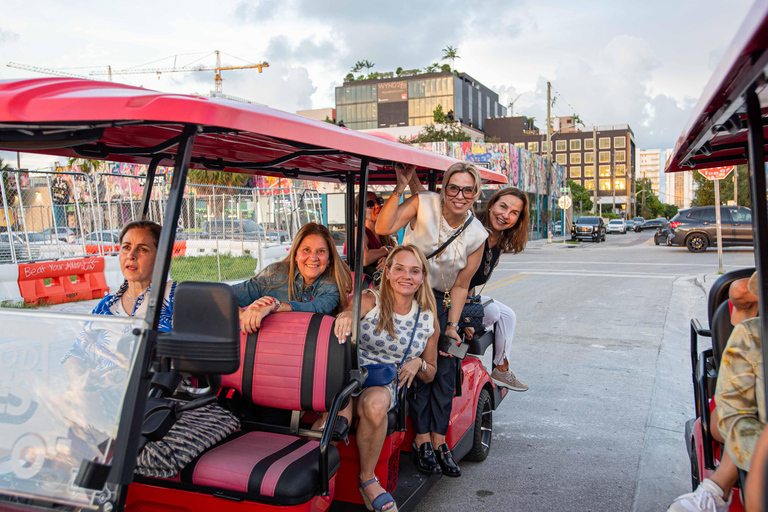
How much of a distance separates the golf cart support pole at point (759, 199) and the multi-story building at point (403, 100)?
265 feet

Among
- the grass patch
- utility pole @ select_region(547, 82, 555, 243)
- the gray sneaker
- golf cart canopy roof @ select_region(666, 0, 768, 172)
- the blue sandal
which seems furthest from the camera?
utility pole @ select_region(547, 82, 555, 243)

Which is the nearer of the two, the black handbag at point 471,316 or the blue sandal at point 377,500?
the blue sandal at point 377,500

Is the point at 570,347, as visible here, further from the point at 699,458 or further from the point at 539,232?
the point at 539,232

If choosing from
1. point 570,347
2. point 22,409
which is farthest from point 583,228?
point 22,409

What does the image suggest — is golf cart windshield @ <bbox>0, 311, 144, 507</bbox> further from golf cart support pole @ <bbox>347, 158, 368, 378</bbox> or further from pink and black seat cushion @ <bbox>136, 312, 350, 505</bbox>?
golf cart support pole @ <bbox>347, 158, 368, 378</bbox>

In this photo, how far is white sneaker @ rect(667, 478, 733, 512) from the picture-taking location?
237cm

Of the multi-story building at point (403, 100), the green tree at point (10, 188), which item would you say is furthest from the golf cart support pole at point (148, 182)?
the multi-story building at point (403, 100)

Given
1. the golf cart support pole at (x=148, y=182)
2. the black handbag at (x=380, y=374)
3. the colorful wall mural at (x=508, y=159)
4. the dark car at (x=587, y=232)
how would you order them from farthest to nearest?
the dark car at (x=587, y=232) < the colorful wall mural at (x=508, y=159) < the golf cart support pole at (x=148, y=182) < the black handbag at (x=380, y=374)

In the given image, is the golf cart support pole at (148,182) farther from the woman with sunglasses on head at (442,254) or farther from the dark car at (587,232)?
the dark car at (587,232)

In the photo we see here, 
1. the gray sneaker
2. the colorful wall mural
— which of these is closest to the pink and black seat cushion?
the gray sneaker

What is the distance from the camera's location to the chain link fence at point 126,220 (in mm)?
11141

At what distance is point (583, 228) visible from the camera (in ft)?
121

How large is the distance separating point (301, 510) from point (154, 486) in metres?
0.63

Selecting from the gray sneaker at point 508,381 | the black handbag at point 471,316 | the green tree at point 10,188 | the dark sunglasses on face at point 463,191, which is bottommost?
the gray sneaker at point 508,381
